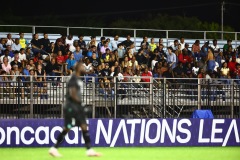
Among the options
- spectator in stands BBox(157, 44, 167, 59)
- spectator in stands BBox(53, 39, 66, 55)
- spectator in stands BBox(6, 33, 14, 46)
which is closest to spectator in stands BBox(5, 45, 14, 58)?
spectator in stands BBox(6, 33, 14, 46)

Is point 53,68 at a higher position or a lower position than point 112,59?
lower

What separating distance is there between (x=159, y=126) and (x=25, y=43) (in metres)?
9.05

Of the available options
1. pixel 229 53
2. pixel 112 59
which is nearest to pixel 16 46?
pixel 112 59

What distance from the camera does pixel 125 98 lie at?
24391mm

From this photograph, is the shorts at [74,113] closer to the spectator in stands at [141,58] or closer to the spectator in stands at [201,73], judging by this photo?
the spectator in stands at [201,73]

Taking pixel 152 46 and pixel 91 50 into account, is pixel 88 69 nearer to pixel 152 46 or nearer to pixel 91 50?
pixel 91 50

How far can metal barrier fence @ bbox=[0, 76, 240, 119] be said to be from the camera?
23422 mm

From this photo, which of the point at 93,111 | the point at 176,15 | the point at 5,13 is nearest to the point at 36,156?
the point at 93,111

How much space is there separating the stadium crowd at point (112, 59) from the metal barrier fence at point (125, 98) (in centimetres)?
98

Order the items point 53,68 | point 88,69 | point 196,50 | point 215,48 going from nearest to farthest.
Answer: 1. point 53,68
2. point 88,69
3. point 196,50
4. point 215,48

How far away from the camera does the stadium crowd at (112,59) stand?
2696 centimetres

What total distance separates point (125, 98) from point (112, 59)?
15.5ft

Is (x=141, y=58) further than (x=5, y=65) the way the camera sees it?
Yes

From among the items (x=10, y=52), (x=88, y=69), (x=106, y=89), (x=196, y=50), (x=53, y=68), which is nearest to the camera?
(x=106, y=89)
